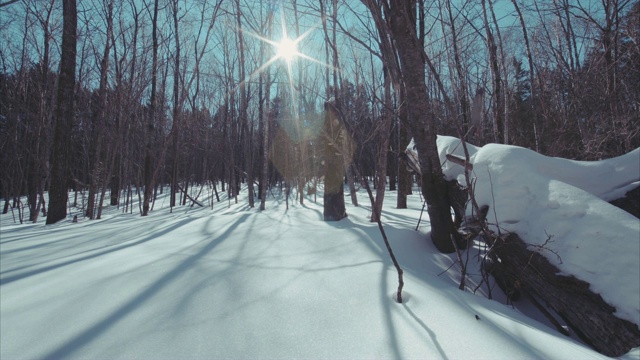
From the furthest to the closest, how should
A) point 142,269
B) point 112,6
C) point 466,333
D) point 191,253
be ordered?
point 112,6 → point 191,253 → point 142,269 → point 466,333

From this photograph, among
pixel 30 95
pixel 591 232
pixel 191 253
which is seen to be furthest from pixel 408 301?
pixel 30 95

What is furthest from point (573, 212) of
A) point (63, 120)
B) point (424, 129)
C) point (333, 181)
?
→ point (63, 120)

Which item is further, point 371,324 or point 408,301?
point 408,301

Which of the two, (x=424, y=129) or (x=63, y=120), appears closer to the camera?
(x=424, y=129)

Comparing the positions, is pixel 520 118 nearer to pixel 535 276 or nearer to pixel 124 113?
pixel 535 276

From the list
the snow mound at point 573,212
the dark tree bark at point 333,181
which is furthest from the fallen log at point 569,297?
the dark tree bark at point 333,181

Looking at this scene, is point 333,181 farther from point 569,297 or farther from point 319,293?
point 569,297

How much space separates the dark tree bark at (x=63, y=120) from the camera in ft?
22.2

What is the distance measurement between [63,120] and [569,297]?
9373 mm

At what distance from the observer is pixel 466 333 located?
137cm

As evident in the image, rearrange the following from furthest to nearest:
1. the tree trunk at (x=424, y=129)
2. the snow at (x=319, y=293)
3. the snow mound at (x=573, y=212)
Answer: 1. the tree trunk at (x=424, y=129)
2. the snow mound at (x=573, y=212)
3. the snow at (x=319, y=293)

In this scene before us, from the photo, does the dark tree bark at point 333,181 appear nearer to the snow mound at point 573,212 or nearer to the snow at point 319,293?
the snow at point 319,293

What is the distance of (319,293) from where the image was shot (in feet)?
5.77

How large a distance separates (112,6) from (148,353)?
949 centimetres
